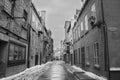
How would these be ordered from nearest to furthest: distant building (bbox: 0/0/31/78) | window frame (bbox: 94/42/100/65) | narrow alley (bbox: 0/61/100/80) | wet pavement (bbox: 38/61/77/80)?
distant building (bbox: 0/0/31/78)
narrow alley (bbox: 0/61/100/80)
wet pavement (bbox: 38/61/77/80)
window frame (bbox: 94/42/100/65)

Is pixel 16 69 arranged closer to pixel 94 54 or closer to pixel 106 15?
pixel 94 54

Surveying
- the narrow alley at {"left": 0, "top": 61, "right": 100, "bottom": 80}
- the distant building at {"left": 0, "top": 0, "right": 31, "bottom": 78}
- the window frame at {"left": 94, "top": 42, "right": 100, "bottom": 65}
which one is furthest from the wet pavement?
the distant building at {"left": 0, "top": 0, "right": 31, "bottom": 78}

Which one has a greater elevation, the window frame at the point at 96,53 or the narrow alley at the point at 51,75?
the window frame at the point at 96,53

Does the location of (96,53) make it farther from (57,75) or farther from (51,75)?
(51,75)

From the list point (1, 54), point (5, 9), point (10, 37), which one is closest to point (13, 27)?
point (10, 37)

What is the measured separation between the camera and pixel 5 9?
10508 millimetres

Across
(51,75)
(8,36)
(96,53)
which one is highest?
(8,36)

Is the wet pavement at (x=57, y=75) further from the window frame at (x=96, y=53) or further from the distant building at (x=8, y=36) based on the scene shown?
the distant building at (x=8, y=36)

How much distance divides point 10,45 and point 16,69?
2.93 m

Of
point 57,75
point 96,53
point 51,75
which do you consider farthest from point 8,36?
point 96,53

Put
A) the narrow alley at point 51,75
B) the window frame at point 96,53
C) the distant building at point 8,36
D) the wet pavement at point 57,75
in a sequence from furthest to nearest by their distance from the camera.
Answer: the window frame at point 96,53 → the wet pavement at point 57,75 → the narrow alley at point 51,75 → the distant building at point 8,36

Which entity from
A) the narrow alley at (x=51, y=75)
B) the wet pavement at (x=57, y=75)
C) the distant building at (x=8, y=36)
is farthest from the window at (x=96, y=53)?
the distant building at (x=8, y=36)

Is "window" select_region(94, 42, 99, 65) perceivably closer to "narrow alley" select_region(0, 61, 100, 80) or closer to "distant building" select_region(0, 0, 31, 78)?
"narrow alley" select_region(0, 61, 100, 80)

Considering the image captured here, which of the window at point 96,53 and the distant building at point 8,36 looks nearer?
the distant building at point 8,36
